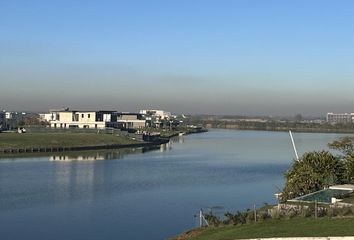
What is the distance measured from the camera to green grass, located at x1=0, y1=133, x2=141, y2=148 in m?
63.4

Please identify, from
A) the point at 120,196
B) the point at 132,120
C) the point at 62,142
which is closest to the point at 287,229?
the point at 120,196

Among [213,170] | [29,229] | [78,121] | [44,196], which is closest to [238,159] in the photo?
[213,170]

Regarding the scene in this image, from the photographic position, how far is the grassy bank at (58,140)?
207 ft

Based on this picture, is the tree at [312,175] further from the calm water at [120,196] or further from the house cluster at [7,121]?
the house cluster at [7,121]

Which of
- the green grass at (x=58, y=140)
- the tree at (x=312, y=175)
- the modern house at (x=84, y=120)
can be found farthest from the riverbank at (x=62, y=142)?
the tree at (x=312, y=175)

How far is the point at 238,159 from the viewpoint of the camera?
160 ft

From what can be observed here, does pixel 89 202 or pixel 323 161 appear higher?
pixel 323 161

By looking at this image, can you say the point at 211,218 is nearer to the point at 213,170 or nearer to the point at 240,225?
the point at 240,225

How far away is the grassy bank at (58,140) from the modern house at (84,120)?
18.6 metres

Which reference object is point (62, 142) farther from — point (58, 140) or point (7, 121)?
point (7, 121)

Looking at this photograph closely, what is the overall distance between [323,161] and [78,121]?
3256 inches

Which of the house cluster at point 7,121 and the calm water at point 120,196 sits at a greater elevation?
the house cluster at point 7,121

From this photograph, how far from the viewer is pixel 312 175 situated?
19609mm

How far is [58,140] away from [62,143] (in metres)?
2.04
